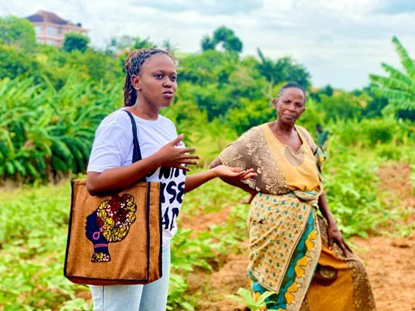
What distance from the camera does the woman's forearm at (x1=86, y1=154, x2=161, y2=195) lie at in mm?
2088

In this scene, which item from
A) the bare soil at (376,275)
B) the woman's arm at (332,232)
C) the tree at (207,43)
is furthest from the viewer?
the tree at (207,43)

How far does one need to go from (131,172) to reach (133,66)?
1.67 ft

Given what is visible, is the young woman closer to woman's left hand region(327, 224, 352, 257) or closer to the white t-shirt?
the white t-shirt

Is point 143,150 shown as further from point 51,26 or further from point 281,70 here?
point 51,26

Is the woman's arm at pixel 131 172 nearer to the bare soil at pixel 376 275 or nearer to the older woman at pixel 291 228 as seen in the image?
the older woman at pixel 291 228

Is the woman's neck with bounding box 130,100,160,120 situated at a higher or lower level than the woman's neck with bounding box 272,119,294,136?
higher

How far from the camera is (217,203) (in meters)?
8.91

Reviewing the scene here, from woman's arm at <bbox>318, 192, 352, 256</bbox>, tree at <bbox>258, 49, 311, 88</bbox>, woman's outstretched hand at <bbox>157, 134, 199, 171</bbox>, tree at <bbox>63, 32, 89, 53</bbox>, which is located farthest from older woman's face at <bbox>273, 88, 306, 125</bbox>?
tree at <bbox>63, 32, 89, 53</bbox>

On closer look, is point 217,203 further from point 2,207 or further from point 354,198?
point 2,207

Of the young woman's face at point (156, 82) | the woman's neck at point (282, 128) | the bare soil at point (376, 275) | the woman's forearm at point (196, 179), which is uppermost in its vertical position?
the young woman's face at point (156, 82)

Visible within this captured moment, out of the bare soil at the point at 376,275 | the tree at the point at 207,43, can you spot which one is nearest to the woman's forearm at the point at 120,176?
the bare soil at the point at 376,275

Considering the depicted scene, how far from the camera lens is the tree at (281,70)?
34.1m

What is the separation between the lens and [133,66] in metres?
2.40

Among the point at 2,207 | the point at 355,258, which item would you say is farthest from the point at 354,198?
the point at 2,207
